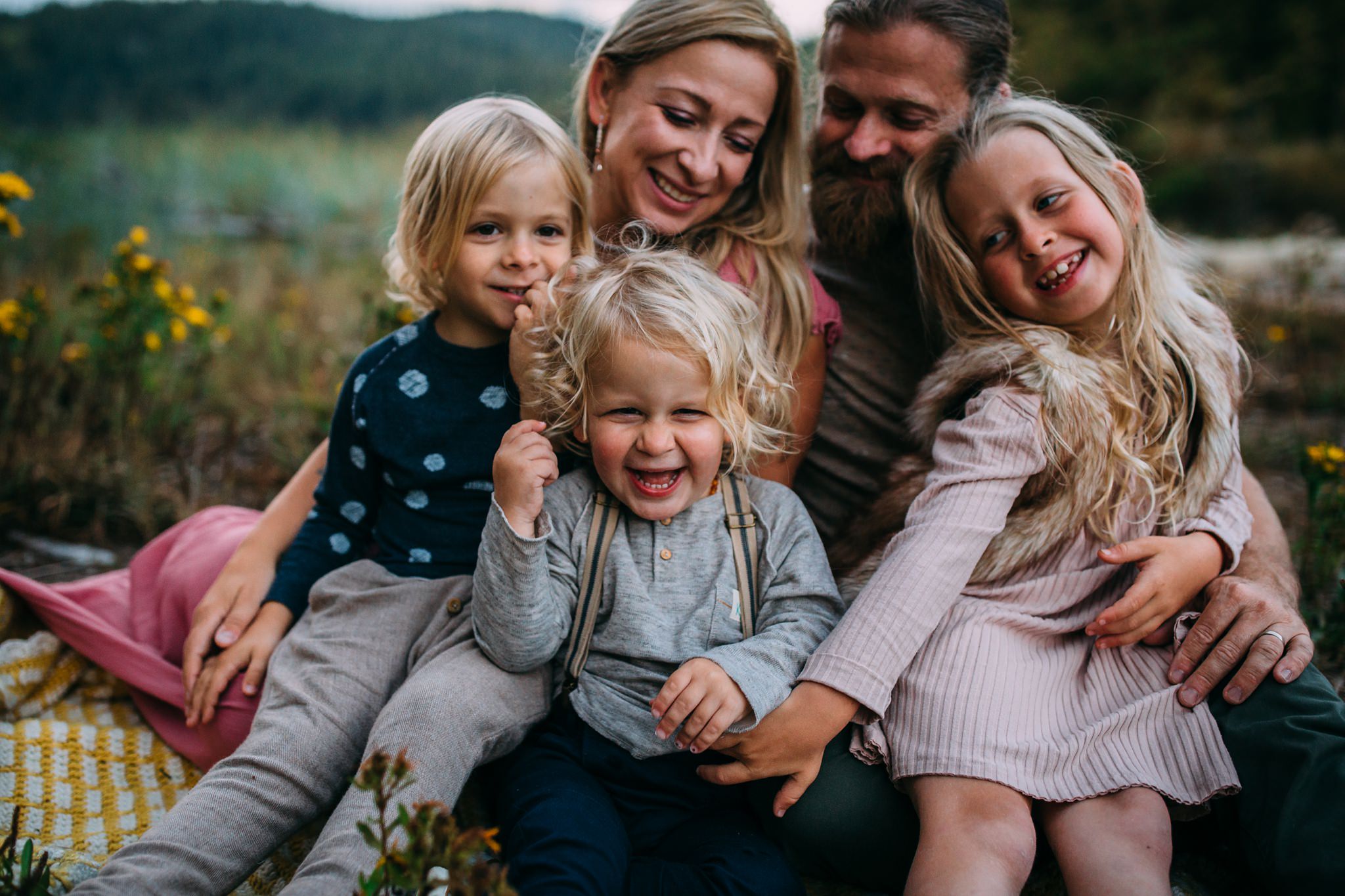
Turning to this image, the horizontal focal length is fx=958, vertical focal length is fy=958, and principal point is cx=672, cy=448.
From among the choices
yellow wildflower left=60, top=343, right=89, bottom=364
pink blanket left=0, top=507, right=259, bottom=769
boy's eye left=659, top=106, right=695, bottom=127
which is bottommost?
pink blanket left=0, top=507, right=259, bottom=769

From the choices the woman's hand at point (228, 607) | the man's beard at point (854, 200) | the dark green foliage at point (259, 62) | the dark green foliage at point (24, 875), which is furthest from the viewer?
the dark green foliage at point (259, 62)

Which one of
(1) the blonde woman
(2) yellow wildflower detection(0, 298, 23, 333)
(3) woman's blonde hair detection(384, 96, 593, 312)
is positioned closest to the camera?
(3) woman's blonde hair detection(384, 96, 593, 312)

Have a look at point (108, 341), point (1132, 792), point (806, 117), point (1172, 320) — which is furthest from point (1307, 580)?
point (108, 341)

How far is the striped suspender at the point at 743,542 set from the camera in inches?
74.3

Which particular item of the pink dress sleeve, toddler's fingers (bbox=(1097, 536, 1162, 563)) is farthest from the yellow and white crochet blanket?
toddler's fingers (bbox=(1097, 536, 1162, 563))

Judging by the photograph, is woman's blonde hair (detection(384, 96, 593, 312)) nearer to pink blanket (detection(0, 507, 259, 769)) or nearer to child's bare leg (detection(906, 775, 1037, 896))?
pink blanket (detection(0, 507, 259, 769))

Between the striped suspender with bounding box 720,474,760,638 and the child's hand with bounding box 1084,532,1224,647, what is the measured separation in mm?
668

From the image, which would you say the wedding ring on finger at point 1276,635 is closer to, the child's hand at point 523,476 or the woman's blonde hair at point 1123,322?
the woman's blonde hair at point 1123,322

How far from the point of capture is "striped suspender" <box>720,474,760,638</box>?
1.89 meters

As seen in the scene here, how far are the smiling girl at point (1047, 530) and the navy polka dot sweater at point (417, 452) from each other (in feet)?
2.88

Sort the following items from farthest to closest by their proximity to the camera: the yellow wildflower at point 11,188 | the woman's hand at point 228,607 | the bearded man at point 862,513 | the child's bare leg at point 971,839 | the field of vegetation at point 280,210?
the field of vegetation at point 280,210 → the yellow wildflower at point 11,188 → the woman's hand at point 228,607 → the bearded man at point 862,513 → the child's bare leg at point 971,839

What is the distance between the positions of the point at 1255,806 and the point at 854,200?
167 cm

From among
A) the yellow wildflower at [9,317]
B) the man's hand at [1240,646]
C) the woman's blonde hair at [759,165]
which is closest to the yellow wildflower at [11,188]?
the yellow wildflower at [9,317]

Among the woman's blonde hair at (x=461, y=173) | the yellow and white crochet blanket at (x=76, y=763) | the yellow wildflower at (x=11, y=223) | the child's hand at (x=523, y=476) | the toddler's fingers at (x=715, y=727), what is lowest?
the yellow and white crochet blanket at (x=76, y=763)
